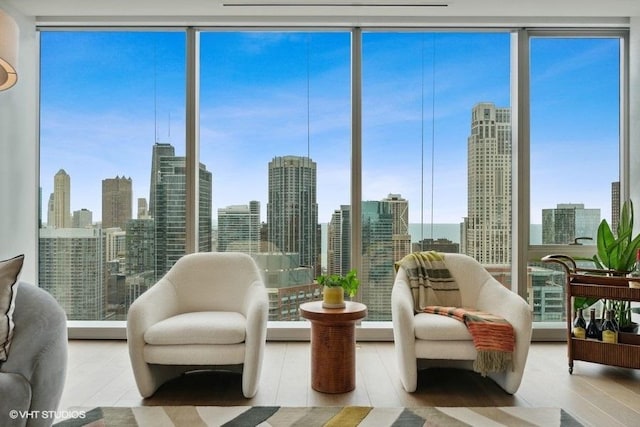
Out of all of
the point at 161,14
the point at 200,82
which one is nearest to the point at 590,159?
the point at 200,82

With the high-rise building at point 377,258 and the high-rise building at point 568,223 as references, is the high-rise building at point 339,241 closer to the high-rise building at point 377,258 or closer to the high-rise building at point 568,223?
the high-rise building at point 377,258

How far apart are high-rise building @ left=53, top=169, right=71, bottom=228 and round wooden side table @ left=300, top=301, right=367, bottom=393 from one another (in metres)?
2.64

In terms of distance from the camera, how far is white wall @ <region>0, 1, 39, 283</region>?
3.77 metres

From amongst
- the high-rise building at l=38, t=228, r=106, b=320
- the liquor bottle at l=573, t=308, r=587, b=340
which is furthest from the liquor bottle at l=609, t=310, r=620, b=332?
the high-rise building at l=38, t=228, r=106, b=320

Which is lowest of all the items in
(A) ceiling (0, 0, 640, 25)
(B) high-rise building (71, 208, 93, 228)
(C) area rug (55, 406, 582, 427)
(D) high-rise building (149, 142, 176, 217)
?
(C) area rug (55, 406, 582, 427)

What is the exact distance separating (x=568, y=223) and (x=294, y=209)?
253 centimetres

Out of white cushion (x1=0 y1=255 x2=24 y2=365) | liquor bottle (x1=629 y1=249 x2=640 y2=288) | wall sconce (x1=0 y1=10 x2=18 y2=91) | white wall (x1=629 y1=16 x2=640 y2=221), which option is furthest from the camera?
white wall (x1=629 y1=16 x2=640 y2=221)

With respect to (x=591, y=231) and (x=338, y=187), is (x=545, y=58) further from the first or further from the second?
(x=338, y=187)

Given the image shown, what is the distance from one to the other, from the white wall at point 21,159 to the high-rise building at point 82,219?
0.32m

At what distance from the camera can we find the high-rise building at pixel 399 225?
424 centimetres

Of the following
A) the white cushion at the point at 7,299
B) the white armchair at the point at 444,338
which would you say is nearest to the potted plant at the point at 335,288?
the white armchair at the point at 444,338

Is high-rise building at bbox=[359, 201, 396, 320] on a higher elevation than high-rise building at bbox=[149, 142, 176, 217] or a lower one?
lower

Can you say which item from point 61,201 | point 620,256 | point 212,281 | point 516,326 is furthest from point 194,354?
point 620,256

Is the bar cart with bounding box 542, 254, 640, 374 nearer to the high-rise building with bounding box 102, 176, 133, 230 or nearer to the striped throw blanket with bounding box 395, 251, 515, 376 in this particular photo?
the striped throw blanket with bounding box 395, 251, 515, 376
